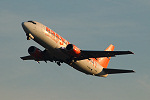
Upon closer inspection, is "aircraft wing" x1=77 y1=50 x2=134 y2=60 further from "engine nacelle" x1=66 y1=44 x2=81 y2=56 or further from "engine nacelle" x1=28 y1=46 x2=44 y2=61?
"engine nacelle" x1=28 y1=46 x2=44 y2=61

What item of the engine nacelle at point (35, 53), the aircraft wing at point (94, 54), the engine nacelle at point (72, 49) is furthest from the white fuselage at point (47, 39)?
the aircraft wing at point (94, 54)

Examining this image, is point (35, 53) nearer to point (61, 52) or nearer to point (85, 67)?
point (61, 52)

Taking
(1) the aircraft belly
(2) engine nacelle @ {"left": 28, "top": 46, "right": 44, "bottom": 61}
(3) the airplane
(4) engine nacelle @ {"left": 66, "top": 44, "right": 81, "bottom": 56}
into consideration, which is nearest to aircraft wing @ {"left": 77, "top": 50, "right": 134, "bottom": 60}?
(3) the airplane

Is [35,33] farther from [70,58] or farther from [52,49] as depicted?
[70,58]

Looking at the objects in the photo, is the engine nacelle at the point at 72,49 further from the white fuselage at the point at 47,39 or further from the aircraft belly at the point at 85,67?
the aircraft belly at the point at 85,67

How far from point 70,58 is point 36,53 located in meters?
5.81

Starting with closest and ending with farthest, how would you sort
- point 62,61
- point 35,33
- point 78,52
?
point 35,33 < point 78,52 < point 62,61

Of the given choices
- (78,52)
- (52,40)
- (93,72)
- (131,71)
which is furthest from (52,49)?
(131,71)

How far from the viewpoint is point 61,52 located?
44438mm

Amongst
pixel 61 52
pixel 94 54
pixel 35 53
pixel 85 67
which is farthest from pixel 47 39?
pixel 85 67

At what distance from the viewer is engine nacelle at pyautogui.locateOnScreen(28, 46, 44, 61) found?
4803 cm

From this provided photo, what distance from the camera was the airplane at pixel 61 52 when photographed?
42747 mm

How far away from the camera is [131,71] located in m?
49.5

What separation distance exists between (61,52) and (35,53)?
5.64 m
